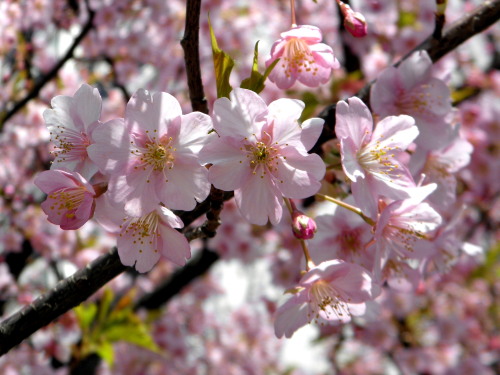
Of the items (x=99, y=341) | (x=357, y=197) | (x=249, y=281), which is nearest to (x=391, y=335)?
(x=249, y=281)

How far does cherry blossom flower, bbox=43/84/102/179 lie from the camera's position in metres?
1.24

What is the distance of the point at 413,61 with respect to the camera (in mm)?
1568

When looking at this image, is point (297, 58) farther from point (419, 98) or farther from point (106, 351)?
point (106, 351)

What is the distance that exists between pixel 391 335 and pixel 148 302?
2.45 metres

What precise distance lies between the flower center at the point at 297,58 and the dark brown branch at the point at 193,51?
0.86ft

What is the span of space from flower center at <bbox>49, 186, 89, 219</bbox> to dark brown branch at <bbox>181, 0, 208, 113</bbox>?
1.16 ft

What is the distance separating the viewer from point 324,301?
135 centimetres

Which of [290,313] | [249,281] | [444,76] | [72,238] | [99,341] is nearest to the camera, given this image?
[290,313]

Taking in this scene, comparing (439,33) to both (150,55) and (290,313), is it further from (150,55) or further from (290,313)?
(150,55)

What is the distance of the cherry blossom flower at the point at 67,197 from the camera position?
1.17m

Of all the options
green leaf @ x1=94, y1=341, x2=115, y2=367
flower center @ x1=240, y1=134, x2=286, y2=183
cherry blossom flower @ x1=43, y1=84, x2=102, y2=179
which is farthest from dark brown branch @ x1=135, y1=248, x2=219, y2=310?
flower center @ x1=240, y1=134, x2=286, y2=183

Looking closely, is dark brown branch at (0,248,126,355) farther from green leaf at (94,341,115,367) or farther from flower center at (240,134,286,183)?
green leaf at (94,341,115,367)

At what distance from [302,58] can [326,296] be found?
0.62 meters

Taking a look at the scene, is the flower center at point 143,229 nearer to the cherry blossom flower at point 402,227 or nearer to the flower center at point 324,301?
the flower center at point 324,301
